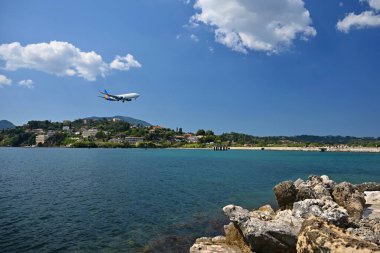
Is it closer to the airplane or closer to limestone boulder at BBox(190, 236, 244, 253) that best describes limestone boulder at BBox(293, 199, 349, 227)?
limestone boulder at BBox(190, 236, 244, 253)

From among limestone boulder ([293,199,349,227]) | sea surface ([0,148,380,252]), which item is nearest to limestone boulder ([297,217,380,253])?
limestone boulder ([293,199,349,227])

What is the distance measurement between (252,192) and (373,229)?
3030cm

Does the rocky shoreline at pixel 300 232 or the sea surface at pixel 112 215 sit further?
the sea surface at pixel 112 215

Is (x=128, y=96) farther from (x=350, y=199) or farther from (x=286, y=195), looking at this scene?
(x=350, y=199)

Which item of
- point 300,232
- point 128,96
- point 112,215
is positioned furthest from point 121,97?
point 300,232

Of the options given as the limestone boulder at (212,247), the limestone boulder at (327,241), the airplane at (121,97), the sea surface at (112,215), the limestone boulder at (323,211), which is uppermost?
the airplane at (121,97)

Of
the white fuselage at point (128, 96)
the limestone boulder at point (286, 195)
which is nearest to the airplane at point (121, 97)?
the white fuselage at point (128, 96)

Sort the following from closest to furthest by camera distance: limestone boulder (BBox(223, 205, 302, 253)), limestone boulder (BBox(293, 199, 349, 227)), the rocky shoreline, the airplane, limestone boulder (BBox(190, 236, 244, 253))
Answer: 1. the rocky shoreline
2. limestone boulder (BBox(223, 205, 302, 253))
3. limestone boulder (BBox(293, 199, 349, 227))
4. limestone boulder (BBox(190, 236, 244, 253))
5. the airplane

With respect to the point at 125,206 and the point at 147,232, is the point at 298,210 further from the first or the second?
the point at 125,206

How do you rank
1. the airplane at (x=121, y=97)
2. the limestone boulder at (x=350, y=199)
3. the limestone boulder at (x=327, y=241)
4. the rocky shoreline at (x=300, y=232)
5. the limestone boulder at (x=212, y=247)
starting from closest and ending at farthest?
the limestone boulder at (x=327, y=241) → the rocky shoreline at (x=300, y=232) → the limestone boulder at (x=212, y=247) → the limestone boulder at (x=350, y=199) → the airplane at (x=121, y=97)

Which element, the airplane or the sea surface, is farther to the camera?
the airplane

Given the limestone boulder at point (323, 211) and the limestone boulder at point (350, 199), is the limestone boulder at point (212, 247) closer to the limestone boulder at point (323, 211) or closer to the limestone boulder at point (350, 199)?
the limestone boulder at point (323, 211)

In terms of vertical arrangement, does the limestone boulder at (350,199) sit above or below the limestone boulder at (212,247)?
above

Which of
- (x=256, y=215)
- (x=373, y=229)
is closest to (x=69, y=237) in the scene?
(x=256, y=215)
